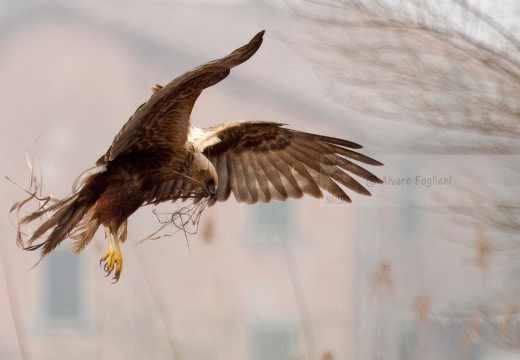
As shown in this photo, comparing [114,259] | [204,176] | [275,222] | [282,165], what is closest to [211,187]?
[204,176]

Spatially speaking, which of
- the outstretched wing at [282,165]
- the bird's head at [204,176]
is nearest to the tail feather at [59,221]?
the bird's head at [204,176]

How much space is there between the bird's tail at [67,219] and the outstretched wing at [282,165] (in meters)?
0.29

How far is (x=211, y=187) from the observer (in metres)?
0.81

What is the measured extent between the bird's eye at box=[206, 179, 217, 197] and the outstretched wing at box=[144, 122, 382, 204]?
28 centimetres

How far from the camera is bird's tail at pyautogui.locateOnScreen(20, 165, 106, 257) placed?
0.77 metres

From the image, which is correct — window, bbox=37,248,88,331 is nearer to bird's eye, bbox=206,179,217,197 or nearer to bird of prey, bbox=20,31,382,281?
bird of prey, bbox=20,31,382,281

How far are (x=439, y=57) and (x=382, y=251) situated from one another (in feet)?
2.53

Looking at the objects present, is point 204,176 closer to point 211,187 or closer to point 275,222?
point 211,187

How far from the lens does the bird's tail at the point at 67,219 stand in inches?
30.3

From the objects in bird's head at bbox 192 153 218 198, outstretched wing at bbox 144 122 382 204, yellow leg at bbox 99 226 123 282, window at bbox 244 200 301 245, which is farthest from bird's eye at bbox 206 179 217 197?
window at bbox 244 200 301 245

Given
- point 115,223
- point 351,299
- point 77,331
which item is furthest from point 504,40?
point 77,331

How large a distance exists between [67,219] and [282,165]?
0.43m

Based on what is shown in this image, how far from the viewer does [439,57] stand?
178 cm

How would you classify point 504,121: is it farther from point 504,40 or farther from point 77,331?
point 77,331
